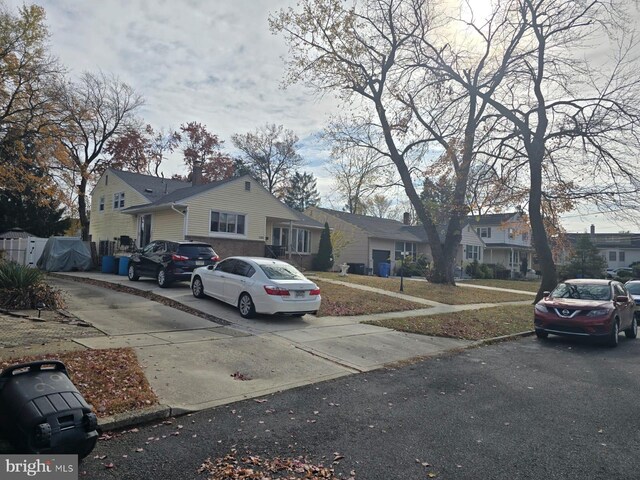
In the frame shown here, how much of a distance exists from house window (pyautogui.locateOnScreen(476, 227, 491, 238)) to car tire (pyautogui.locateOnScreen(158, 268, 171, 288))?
135ft

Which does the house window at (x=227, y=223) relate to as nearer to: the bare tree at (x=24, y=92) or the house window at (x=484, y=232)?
the bare tree at (x=24, y=92)

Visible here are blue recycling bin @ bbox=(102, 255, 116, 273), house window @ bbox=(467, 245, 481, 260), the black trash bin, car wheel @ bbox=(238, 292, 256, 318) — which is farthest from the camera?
house window @ bbox=(467, 245, 481, 260)

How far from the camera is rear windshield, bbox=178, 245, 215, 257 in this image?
49.9ft

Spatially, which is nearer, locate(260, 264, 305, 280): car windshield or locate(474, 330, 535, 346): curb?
locate(474, 330, 535, 346): curb

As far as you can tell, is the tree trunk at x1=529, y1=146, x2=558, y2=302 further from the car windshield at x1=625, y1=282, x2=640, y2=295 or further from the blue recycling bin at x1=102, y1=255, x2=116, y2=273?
the blue recycling bin at x1=102, y1=255, x2=116, y2=273

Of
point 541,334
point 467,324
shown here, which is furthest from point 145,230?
point 541,334

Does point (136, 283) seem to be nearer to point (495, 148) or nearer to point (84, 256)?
point (84, 256)

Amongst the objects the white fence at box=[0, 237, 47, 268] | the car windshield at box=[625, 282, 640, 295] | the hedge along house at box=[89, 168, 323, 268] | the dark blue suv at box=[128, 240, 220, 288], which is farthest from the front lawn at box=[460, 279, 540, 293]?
the white fence at box=[0, 237, 47, 268]

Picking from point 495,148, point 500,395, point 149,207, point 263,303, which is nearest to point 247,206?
point 149,207

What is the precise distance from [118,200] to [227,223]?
29.5ft

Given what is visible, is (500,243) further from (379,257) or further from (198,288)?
(198,288)

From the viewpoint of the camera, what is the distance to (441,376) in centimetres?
700

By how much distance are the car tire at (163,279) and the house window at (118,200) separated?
14911 mm

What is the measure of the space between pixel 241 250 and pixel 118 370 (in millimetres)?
18680
